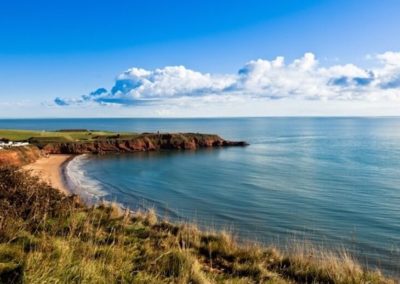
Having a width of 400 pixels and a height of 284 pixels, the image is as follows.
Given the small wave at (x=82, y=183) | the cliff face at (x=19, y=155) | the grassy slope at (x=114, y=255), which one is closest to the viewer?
the grassy slope at (x=114, y=255)

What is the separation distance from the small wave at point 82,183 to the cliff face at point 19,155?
5291 millimetres

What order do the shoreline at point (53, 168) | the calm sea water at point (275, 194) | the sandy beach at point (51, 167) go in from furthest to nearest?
the sandy beach at point (51, 167), the shoreline at point (53, 168), the calm sea water at point (275, 194)

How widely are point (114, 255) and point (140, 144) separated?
73879mm

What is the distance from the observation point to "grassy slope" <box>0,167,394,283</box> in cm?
683

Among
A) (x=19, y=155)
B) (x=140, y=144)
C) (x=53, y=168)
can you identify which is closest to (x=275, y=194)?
(x=53, y=168)

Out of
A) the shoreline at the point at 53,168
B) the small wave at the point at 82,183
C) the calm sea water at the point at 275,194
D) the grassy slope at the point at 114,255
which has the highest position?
the grassy slope at the point at 114,255

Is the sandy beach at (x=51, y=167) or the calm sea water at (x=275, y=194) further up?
the sandy beach at (x=51, y=167)

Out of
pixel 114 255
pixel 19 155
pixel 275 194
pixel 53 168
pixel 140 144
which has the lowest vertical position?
pixel 275 194

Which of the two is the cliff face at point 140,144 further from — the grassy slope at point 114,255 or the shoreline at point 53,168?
the grassy slope at point 114,255

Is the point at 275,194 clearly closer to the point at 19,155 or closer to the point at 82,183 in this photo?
the point at 82,183

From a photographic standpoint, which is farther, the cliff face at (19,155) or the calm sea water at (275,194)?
the cliff face at (19,155)

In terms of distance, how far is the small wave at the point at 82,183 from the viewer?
110ft

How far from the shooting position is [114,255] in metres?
8.37

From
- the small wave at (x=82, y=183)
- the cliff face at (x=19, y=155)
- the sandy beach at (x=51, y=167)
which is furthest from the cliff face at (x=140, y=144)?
the small wave at (x=82, y=183)
